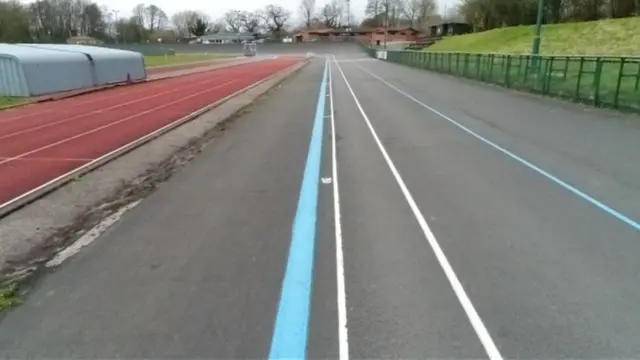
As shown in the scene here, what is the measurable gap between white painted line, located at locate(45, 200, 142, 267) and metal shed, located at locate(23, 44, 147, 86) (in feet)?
87.8

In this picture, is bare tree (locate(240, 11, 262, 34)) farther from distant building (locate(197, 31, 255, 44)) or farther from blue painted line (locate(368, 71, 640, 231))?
blue painted line (locate(368, 71, 640, 231))

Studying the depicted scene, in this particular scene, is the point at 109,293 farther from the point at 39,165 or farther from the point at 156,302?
the point at 39,165

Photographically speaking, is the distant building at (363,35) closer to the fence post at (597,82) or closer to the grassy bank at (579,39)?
the grassy bank at (579,39)

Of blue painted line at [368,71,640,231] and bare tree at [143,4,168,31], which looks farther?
bare tree at [143,4,168,31]

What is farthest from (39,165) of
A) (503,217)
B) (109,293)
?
(503,217)

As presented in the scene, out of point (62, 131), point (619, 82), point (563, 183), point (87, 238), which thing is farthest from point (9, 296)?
point (619, 82)

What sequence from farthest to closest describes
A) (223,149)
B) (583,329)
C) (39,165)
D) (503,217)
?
(223,149), (39,165), (503,217), (583,329)

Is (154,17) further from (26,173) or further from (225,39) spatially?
(26,173)

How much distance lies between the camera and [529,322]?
3.74 metres

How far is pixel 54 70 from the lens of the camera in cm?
2588

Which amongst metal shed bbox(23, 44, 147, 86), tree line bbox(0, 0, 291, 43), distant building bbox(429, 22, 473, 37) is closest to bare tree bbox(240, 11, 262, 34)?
tree line bbox(0, 0, 291, 43)

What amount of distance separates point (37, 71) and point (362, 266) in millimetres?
25325

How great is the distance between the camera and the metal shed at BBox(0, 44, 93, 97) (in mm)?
23672

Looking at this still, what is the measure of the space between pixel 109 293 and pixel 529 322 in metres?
3.49
